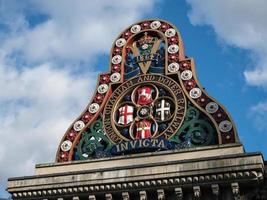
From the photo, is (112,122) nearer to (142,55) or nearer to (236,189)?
(142,55)

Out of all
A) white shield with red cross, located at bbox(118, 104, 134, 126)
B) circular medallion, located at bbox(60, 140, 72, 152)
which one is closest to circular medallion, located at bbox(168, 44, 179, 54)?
white shield with red cross, located at bbox(118, 104, 134, 126)

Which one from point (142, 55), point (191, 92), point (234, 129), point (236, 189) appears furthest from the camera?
point (142, 55)

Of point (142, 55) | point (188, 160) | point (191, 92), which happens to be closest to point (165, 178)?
point (188, 160)

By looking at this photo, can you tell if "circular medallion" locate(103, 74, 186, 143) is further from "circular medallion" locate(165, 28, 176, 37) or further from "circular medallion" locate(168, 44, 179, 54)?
"circular medallion" locate(165, 28, 176, 37)

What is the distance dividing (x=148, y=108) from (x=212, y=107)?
3.64 metres

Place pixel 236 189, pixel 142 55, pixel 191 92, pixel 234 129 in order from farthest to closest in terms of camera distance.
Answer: pixel 142 55 < pixel 191 92 < pixel 234 129 < pixel 236 189

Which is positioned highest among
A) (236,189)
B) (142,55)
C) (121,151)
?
(142,55)

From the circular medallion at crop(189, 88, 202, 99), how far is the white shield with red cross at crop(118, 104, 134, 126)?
3.42 m

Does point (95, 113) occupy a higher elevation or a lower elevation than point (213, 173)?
higher

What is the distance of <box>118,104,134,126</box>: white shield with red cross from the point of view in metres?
32.9

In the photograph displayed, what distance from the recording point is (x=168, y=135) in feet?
103

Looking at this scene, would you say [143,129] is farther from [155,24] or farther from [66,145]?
[155,24]

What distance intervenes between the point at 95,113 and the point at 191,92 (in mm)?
5496

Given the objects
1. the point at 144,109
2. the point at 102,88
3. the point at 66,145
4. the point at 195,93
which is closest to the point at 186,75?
the point at 195,93
